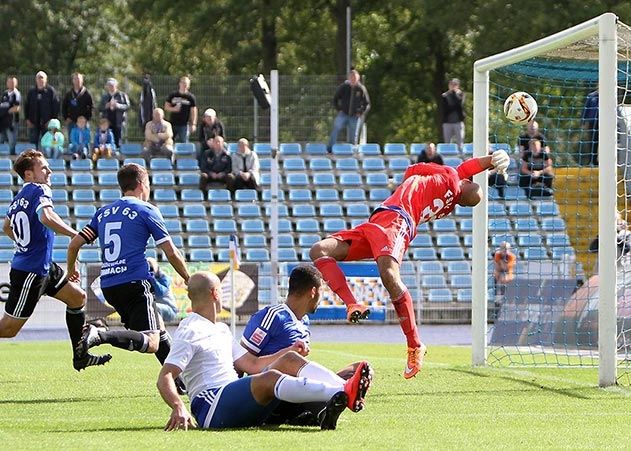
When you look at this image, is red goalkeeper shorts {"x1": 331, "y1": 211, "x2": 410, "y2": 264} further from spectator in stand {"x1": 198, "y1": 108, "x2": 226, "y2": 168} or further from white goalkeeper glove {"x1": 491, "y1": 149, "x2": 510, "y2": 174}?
spectator in stand {"x1": 198, "y1": 108, "x2": 226, "y2": 168}

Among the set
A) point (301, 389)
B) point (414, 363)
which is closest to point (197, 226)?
point (414, 363)

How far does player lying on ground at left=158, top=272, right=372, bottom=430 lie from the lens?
8414mm

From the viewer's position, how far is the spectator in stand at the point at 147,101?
30.0m

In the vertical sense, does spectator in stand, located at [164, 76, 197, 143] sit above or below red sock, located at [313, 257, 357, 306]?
above

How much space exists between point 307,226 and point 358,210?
130 centimetres

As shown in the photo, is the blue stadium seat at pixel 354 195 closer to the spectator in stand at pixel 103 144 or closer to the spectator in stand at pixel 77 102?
the spectator in stand at pixel 103 144

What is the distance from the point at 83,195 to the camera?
99.0 ft

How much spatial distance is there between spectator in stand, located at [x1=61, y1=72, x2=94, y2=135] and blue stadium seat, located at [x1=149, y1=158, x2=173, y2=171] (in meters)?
1.89

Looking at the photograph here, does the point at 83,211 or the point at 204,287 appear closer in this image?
the point at 204,287

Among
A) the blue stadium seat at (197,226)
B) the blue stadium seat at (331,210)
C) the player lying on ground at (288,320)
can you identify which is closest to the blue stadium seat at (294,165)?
the blue stadium seat at (331,210)

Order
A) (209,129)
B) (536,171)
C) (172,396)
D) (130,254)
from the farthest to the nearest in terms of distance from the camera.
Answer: (209,129)
(536,171)
(130,254)
(172,396)

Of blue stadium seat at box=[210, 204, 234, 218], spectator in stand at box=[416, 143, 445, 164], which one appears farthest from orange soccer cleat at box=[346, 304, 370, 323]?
blue stadium seat at box=[210, 204, 234, 218]

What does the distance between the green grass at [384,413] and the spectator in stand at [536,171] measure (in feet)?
15.6

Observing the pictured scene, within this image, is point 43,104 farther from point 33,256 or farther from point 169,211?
point 33,256
